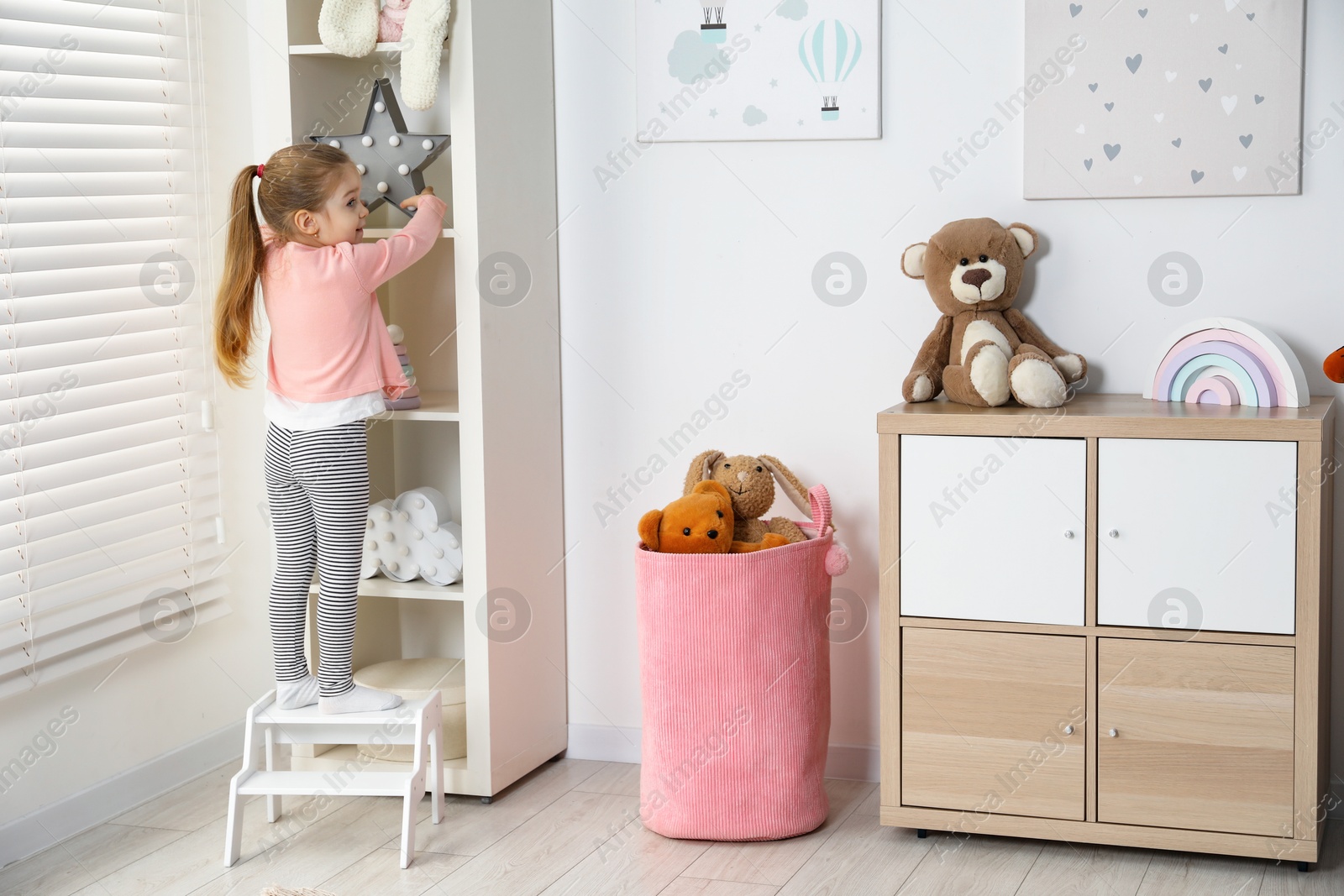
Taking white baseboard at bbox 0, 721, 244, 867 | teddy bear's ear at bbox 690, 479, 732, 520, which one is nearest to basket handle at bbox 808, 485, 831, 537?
teddy bear's ear at bbox 690, 479, 732, 520

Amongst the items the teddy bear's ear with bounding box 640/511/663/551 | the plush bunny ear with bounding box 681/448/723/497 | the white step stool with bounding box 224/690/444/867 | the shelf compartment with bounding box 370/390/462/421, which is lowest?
the white step stool with bounding box 224/690/444/867

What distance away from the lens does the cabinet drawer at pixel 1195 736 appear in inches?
77.0

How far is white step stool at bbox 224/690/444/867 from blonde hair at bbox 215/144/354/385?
0.69 m

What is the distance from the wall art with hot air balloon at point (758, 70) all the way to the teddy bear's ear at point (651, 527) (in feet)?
2.56

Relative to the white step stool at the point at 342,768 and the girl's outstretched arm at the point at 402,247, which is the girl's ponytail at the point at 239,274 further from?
the white step stool at the point at 342,768

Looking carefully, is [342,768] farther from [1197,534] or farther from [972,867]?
[1197,534]

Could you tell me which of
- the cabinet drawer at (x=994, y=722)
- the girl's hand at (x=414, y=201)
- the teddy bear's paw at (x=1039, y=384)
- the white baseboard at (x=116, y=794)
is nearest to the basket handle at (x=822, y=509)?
the cabinet drawer at (x=994, y=722)

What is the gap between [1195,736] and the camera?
6.52 ft

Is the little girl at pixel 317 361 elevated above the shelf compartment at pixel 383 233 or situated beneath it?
situated beneath

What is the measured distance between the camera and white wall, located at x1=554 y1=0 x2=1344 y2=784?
7.29 ft

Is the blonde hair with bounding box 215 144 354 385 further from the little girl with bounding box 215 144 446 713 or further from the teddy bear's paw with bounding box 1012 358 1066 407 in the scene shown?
the teddy bear's paw with bounding box 1012 358 1066 407

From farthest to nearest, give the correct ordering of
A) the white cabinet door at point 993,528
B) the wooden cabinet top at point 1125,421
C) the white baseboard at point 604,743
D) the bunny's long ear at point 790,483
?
the white baseboard at point 604,743
the bunny's long ear at point 790,483
the white cabinet door at point 993,528
the wooden cabinet top at point 1125,421

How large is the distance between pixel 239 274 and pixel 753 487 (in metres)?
0.98

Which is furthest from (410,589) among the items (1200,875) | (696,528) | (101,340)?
(1200,875)
